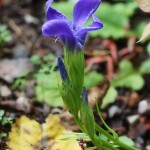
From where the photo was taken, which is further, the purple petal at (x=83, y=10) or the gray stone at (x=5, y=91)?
the gray stone at (x=5, y=91)

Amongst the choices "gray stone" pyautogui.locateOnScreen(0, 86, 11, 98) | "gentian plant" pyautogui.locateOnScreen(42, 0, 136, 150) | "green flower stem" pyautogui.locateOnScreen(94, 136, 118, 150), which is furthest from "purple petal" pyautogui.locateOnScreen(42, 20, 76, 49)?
"gray stone" pyautogui.locateOnScreen(0, 86, 11, 98)

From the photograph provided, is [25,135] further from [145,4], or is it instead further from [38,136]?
[145,4]

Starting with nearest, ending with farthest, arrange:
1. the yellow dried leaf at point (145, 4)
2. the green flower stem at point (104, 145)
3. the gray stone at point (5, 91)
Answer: the green flower stem at point (104, 145) → the yellow dried leaf at point (145, 4) → the gray stone at point (5, 91)

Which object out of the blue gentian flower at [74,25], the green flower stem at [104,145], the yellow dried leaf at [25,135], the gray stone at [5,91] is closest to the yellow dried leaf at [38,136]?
the yellow dried leaf at [25,135]

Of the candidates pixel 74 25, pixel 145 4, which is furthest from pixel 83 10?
pixel 145 4

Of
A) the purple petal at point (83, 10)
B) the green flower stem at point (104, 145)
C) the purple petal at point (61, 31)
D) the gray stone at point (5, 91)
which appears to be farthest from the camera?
the gray stone at point (5, 91)

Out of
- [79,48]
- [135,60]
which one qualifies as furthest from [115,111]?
[79,48]

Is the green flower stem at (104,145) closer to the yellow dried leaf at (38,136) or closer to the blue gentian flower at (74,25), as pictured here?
the yellow dried leaf at (38,136)
